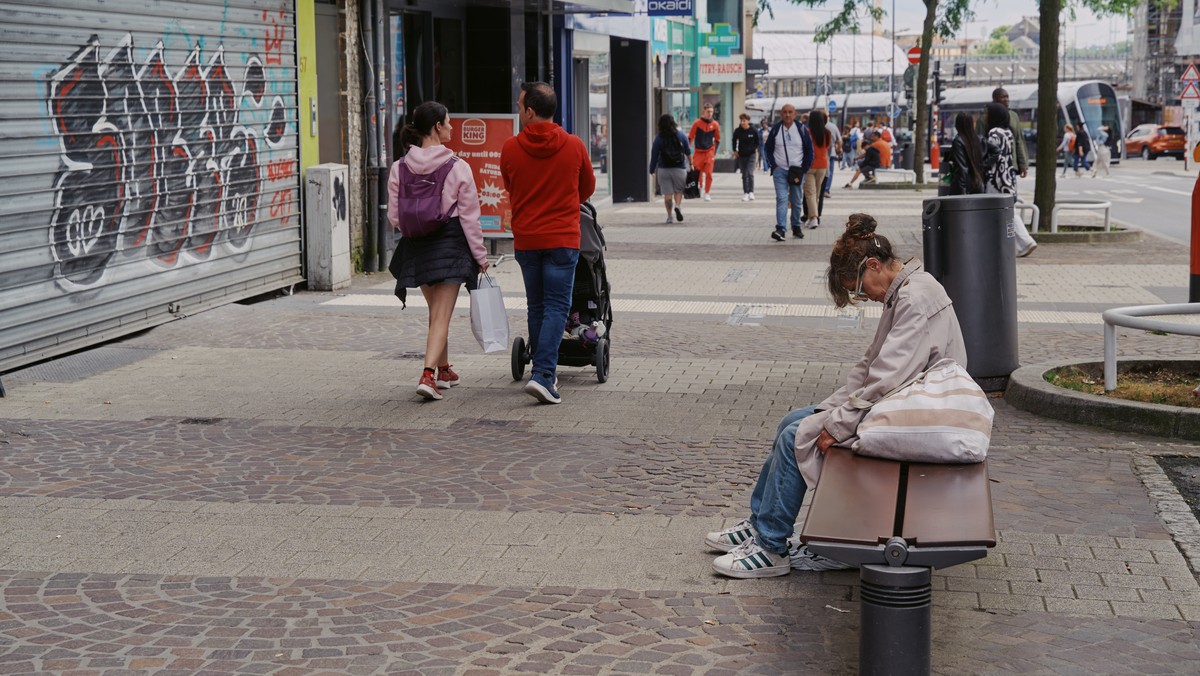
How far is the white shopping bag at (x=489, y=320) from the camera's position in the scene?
8.32 m

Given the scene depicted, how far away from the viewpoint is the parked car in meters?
62.1

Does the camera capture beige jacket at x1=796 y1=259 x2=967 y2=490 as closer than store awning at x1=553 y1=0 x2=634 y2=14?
Yes

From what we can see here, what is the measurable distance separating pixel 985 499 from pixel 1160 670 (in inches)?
28.4

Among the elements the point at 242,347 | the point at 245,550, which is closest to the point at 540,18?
the point at 242,347

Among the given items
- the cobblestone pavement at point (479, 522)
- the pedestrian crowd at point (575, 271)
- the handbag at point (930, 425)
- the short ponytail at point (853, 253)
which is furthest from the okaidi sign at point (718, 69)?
the handbag at point (930, 425)

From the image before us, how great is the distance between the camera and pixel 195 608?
4.79 metres

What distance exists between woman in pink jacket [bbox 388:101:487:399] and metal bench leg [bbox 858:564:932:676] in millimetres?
4647

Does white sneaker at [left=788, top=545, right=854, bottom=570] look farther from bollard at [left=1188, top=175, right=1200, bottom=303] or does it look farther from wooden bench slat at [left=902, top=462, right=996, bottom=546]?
bollard at [left=1188, top=175, right=1200, bottom=303]

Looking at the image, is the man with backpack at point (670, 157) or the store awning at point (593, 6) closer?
the store awning at point (593, 6)

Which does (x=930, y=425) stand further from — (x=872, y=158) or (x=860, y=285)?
(x=872, y=158)

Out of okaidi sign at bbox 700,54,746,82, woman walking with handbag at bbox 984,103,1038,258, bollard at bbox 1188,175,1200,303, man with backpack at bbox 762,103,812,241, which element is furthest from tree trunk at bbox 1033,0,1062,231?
okaidi sign at bbox 700,54,746,82

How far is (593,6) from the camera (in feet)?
65.3

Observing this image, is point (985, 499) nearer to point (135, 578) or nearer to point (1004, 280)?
point (135, 578)

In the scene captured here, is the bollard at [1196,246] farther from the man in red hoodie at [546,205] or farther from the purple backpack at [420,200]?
the purple backpack at [420,200]
